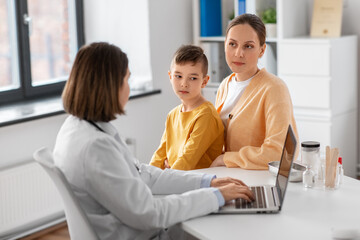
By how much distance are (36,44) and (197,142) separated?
7.38 feet

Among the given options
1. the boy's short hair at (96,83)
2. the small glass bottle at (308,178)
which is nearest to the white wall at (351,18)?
the small glass bottle at (308,178)

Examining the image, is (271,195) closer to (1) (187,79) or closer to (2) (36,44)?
(1) (187,79)

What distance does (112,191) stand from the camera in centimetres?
169

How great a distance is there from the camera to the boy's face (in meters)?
2.43

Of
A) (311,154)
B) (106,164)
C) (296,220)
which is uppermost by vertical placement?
(106,164)

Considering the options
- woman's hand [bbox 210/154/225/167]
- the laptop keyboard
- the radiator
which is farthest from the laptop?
the radiator

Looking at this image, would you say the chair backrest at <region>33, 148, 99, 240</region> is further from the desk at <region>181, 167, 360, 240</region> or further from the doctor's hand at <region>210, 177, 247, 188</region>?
the doctor's hand at <region>210, 177, 247, 188</region>

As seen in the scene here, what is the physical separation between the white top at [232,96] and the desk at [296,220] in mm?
548

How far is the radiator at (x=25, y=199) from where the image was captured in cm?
349

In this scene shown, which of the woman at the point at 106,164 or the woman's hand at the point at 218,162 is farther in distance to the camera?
the woman's hand at the point at 218,162

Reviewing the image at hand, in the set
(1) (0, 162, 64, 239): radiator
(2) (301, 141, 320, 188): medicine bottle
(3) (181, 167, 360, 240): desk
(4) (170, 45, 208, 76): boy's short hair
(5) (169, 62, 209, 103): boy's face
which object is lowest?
(1) (0, 162, 64, 239): radiator

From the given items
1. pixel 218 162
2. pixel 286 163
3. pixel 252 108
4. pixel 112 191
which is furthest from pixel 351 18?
pixel 112 191

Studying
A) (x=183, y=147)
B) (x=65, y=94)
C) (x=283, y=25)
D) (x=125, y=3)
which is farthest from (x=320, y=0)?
(x=65, y=94)

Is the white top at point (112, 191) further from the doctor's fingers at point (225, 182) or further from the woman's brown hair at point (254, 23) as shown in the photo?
the woman's brown hair at point (254, 23)
